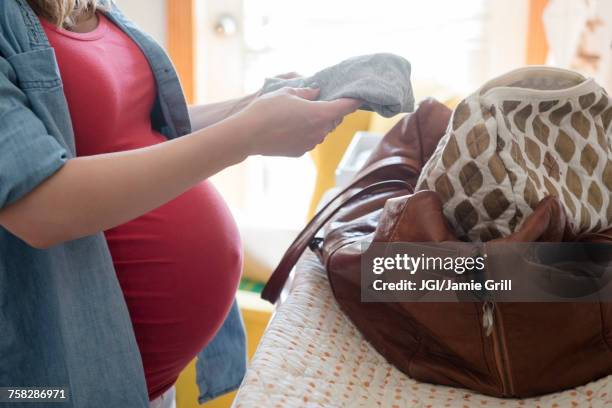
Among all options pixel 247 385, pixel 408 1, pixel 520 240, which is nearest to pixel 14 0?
pixel 247 385

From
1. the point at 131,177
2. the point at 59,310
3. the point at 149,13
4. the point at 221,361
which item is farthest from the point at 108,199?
the point at 149,13

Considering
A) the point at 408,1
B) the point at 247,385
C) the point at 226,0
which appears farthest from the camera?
the point at 226,0

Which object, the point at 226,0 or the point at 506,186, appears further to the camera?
the point at 226,0

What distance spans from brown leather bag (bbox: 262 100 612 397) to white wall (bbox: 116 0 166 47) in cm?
250

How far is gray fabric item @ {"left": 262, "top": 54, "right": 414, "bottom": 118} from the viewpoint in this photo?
2.33ft

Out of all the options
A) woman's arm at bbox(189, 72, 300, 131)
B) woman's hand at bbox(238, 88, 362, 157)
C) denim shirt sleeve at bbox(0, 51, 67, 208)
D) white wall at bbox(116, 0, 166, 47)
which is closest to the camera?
denim shirt sleeve at bbox(0, 51, 67, 208)

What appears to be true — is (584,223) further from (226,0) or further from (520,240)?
(226,0)

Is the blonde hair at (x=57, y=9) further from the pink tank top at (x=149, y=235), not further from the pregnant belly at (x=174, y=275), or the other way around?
the pregnant belly at (x=174, y=275)

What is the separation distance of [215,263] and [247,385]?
313mm

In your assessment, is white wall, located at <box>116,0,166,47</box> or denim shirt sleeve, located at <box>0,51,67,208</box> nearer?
denim shirt sleeve, located at <box>0,51,67,208</box>

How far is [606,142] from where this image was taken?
65 centimetres

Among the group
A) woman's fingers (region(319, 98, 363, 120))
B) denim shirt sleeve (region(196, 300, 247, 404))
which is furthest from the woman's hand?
denim shirt sleeve (region(196, 300, 247, 404))

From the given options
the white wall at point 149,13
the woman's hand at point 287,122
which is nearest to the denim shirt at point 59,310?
the woman's hand at point 287,122

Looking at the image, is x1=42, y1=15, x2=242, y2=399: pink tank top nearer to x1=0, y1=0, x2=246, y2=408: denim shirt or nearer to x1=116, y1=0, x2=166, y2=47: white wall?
x1=0, y1=0, x2=246, y2=408: denim shirt
